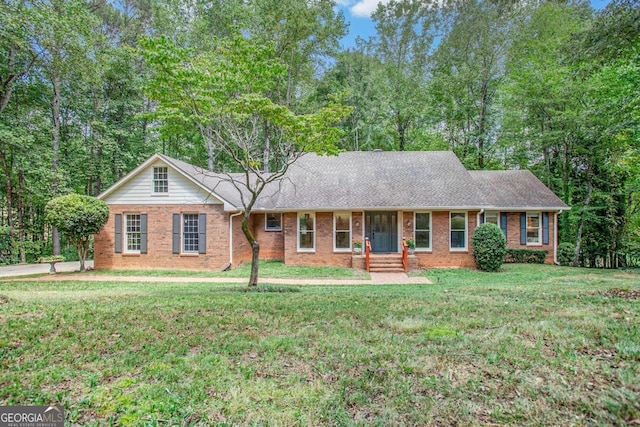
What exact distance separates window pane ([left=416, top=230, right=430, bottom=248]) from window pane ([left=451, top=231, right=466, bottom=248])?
3.56 feet

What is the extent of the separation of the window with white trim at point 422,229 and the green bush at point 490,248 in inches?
80.0

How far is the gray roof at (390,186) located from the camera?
44.8 ft

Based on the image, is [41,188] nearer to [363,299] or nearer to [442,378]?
[363,299]

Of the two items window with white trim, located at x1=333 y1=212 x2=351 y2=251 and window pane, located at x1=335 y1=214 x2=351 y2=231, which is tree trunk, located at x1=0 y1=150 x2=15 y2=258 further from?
window pane, located at x1=335 y1=214 x2=351 y2=231

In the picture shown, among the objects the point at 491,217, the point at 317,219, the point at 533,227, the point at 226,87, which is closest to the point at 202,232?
the point at 317,219

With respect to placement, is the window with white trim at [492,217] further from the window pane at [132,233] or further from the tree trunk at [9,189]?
the tree trunk at [9,189]

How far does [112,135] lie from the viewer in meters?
19.9

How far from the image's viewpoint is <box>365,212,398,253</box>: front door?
14094 mm

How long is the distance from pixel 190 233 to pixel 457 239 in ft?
38.5

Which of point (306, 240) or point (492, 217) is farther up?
point (492, 217)

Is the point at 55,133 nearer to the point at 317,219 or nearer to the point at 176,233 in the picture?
the point at 176,233

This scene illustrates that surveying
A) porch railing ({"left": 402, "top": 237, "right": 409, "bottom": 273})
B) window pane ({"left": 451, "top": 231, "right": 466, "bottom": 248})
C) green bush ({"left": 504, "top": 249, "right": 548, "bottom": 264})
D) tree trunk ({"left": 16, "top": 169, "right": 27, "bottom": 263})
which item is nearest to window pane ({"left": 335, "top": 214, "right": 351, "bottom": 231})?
porch railing ({"left": 402, "top": 237, "right": 409, "bottom": 273})

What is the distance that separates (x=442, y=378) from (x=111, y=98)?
2438cm

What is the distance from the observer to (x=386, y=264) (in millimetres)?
13102
